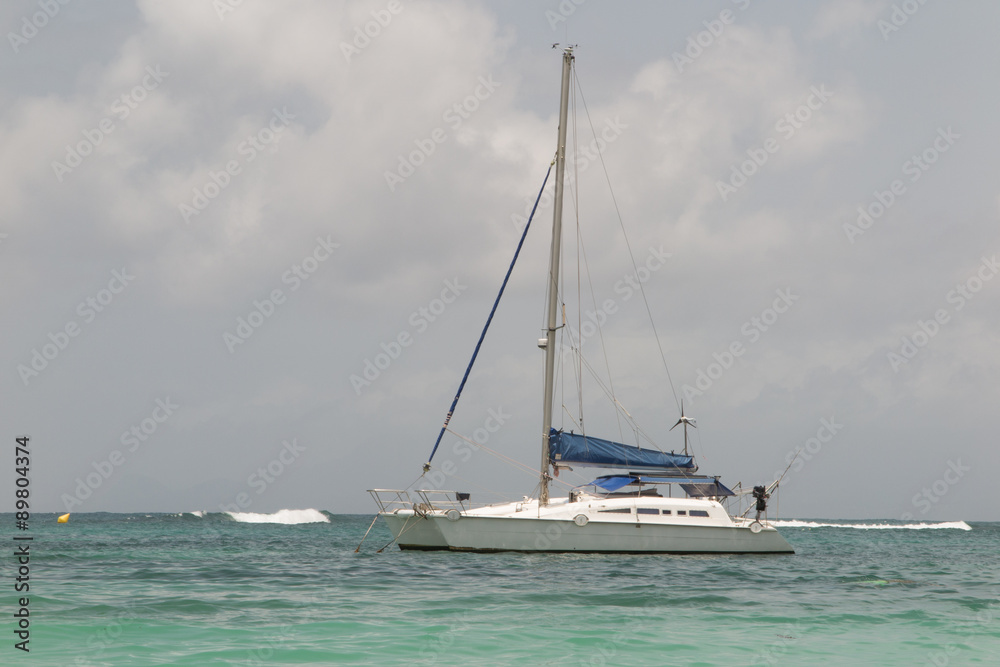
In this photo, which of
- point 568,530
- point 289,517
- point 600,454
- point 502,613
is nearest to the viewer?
point 502,613

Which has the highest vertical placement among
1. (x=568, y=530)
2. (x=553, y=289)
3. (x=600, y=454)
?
(x=553, y=289)

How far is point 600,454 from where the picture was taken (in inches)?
1348

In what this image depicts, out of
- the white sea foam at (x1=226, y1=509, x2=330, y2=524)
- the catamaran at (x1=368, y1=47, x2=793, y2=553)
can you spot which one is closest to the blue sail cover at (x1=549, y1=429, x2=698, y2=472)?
the catamaran at (x1=368, y1=47, x2=793, y2=553)

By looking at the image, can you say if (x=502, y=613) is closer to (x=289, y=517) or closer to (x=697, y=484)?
(x=697, y=484)

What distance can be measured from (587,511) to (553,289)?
8.47 m

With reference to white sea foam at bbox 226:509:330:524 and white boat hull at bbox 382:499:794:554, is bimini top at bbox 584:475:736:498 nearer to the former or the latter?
white boat hull at bbox 382:499:794:554

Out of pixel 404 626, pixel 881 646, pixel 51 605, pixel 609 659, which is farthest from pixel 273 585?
pixel 881 646

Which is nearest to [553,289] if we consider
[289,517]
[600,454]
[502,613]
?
[600,454]

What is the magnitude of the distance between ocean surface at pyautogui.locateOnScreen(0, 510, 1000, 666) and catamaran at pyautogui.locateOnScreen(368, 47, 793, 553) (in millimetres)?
676

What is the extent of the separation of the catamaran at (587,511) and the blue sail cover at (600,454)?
0.13ft

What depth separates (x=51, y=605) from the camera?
20.7 metres

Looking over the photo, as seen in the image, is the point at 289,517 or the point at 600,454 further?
the point at 289,517

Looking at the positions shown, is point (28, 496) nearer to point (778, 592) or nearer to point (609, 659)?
point (609, 659)

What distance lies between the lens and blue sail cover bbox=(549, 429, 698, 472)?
34.0 meters
